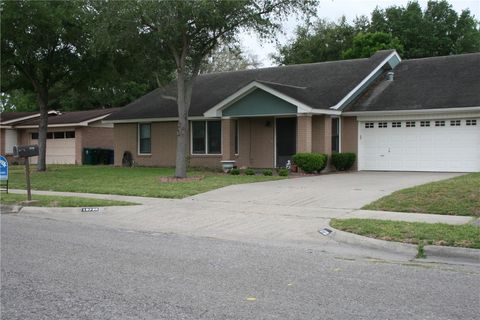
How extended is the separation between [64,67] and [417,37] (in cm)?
2788

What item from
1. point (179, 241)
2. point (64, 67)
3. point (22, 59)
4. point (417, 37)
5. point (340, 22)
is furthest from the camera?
point (340, 22)

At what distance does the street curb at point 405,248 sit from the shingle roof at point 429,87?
13.7 m

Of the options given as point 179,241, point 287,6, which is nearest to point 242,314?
point 179,241

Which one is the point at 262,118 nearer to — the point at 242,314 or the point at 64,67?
the point at 64,67

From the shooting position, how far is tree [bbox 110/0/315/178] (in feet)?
60.5

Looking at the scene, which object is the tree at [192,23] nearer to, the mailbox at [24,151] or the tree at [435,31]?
the mailbox at [24,151]

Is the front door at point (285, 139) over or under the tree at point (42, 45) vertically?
under

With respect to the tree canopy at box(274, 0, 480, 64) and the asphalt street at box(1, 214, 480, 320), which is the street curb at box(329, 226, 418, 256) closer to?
the asphalt street at box(1, 214, 480, 320)

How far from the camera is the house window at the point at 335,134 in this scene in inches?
948

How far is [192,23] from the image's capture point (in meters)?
19.8

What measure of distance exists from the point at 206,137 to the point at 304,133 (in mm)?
6056

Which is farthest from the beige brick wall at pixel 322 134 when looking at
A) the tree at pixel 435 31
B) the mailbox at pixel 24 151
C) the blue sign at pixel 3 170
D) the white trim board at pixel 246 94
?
the tree at pixel 435 31

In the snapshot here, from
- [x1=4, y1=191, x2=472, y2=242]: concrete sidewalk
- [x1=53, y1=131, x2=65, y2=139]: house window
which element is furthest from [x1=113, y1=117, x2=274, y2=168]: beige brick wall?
[x1=4, y1=191, x2=472, y2=242]: concrete sidewalk

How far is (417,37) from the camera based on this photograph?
138ft
